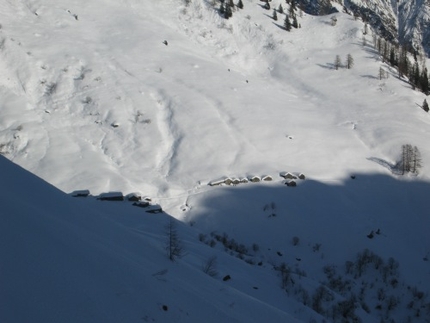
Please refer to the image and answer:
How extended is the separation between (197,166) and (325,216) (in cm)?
809

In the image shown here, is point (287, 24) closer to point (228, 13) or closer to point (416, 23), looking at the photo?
point (228, 13)

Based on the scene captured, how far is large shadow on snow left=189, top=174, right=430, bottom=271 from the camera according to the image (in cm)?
1730

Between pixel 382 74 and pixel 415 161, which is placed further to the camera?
pixel 382 74

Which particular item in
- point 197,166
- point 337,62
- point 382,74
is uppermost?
point 382,74

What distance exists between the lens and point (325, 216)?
759 inches

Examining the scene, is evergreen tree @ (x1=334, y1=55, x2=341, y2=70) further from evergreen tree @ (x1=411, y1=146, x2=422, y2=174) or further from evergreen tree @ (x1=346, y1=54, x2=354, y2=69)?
evergreen tree @ (x1=411, y1=146, x2=422, y2=174)

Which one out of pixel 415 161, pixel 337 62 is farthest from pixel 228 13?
pixel 415 161

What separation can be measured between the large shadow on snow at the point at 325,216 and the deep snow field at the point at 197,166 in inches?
4.2

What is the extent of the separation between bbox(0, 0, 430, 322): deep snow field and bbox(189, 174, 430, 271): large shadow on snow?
0.11m

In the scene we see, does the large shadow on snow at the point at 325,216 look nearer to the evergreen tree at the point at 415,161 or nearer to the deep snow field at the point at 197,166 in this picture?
the deep snow field at the point at 197,166

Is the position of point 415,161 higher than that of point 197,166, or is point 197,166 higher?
point 415,161

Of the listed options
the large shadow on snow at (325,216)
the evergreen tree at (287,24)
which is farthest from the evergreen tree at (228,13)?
the large shadow on snow at (325,216)

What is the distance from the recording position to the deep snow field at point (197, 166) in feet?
15.8

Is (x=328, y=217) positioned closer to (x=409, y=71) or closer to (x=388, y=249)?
(x=388, y=249)
